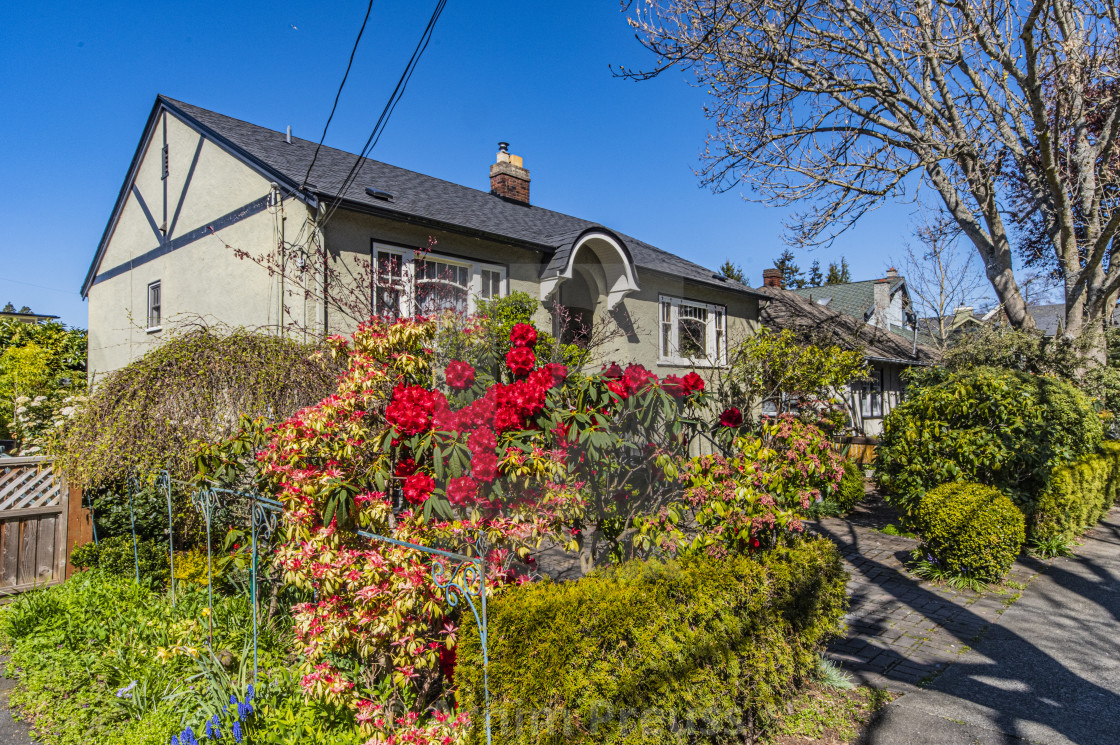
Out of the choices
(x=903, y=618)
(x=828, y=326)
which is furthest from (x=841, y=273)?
(x=903, y=618)

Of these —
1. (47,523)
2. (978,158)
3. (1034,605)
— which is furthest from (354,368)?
(978,158)

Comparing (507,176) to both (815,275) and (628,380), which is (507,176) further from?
(815,275)

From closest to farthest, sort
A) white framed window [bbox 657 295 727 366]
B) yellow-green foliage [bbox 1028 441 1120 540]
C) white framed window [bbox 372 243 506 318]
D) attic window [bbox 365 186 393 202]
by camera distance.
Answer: yellow-green foliage [bbox 1028 441 1120 540] → white framed window [bbox 372 243 506 318] → attic window [bbox 365 186 393 202] → white framed window [bbox 657 295 727 366]

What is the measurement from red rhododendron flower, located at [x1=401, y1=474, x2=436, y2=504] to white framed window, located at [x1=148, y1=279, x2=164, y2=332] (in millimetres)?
12069

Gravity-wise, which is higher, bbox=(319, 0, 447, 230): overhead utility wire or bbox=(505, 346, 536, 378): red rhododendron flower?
bbox=(319, 0, 447, 230): overhead utility wire

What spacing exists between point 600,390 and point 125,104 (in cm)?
1448

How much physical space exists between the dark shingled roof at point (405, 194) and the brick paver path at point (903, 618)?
7160mm

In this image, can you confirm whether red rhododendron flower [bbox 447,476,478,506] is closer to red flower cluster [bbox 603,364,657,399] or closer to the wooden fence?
red flower cluster [bbox 603,364,657,399]

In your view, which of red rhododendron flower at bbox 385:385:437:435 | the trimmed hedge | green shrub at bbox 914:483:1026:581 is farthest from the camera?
green shrub at bbox 914:483:1026:581

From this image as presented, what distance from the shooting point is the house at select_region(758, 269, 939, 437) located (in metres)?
18.0

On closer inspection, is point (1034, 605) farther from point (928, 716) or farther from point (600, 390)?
point (600, 390)

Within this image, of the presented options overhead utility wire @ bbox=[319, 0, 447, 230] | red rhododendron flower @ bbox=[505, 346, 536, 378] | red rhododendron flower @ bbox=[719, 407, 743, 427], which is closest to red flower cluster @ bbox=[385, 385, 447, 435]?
red rhododendron flower @ bbox=[505, 346, 536, 378]

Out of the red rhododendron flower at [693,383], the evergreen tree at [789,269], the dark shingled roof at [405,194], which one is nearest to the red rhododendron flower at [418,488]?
the red rhododendron flower at [693,383]

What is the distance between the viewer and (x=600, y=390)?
4.11m
